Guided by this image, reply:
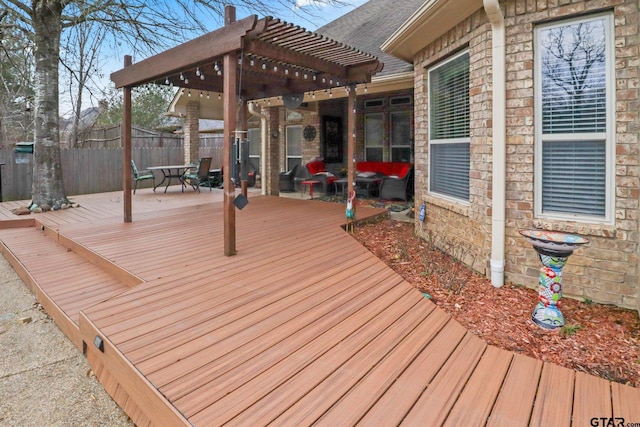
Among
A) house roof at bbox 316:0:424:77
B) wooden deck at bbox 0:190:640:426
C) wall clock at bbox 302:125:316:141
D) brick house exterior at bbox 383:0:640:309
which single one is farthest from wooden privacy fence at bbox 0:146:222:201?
brick house exterior at bbox 383:0:640:309

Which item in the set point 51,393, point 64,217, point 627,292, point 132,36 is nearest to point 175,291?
point 51,393

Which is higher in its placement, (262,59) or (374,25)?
(374,25)

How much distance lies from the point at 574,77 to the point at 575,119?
0.37m

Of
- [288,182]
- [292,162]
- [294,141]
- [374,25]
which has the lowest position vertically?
[288,182]

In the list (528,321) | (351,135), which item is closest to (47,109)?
(351,135)

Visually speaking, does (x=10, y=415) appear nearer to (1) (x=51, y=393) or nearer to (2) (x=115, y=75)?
(1) (x=51, y=393)

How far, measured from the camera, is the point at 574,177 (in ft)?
11.2

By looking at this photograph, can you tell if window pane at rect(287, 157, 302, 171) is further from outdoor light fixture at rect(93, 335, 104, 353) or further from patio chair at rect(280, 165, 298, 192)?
outdoor light fixture at rect(93, 335, 104, 353)

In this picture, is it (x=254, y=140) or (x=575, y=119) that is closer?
(x=575, y=119)

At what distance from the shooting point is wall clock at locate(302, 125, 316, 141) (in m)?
10.7

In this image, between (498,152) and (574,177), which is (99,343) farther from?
(574,177)

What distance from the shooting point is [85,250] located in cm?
441

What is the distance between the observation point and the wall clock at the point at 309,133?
1067cm

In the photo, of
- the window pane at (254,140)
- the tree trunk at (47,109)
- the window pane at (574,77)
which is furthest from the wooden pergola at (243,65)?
the window pane at (254,140)
